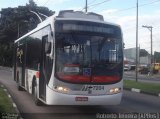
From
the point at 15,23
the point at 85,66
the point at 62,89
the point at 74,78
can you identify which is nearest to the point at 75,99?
the point at 62,89

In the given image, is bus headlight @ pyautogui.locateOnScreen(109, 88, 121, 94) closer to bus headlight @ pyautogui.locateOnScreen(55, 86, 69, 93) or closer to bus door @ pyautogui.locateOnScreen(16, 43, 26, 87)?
bus headlight @ pyautogui.locateOnScreen(55, 86, 69, 93)

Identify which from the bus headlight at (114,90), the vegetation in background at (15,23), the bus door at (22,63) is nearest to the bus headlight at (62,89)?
the bus headlight at (114,90)

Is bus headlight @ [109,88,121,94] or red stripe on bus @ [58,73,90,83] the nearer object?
red stripe on bus @ [58,73,90,83]

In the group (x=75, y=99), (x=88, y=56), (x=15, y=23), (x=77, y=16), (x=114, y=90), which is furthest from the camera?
A: (x=15, y=23)

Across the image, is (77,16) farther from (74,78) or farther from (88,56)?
(74,78)

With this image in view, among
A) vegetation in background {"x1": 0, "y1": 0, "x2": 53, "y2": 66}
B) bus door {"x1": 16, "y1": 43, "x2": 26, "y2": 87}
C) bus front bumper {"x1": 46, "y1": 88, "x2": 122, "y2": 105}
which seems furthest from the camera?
vegetation in background {"x1": 0, "y1": 0, "x2": 53, "y2": 66}

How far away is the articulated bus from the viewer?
12.5m

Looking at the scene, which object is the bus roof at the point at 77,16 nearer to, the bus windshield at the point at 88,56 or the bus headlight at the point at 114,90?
the bus windshield at the point at 88,56

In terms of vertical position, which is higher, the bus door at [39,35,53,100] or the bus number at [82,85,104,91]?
the bus door at [39,35,53,100]

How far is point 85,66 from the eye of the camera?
1260 centimetres

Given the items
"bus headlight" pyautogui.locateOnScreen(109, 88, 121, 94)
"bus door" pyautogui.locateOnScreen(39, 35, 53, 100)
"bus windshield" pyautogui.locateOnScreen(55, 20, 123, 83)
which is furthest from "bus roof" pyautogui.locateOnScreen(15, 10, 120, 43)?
"bus headlight" pyautogui.locateOnScreen(109, 88, 121, 94)

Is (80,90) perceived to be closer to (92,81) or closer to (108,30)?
(92,81)

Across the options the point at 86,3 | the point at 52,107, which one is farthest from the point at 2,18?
the point at 52,107

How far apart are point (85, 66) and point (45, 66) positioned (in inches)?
63.0
